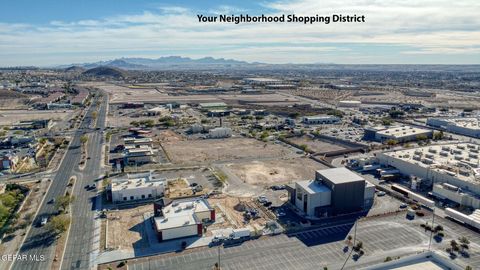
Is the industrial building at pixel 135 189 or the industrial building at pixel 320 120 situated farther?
the industrial building at pixel 320 120

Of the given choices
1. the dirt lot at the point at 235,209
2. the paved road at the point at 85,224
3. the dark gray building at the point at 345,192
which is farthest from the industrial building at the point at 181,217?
the dark gray building at the point at 345,192

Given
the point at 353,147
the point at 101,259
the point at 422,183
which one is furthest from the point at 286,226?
the point at 353,147

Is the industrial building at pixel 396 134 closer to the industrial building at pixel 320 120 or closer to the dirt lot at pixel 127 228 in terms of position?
the industrial building at pixel 320 120

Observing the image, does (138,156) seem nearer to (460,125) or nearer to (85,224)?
(85,224)

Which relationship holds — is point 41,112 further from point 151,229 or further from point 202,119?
point 151,229

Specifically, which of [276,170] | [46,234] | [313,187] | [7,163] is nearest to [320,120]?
[276,170]

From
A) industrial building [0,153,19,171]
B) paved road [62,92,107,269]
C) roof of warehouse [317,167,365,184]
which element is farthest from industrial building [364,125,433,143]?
industrial building [0,153,19,171]
